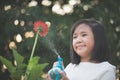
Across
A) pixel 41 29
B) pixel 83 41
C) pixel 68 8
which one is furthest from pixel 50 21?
pixel 83 41

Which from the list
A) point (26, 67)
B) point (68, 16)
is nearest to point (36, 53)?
point (68, 16)

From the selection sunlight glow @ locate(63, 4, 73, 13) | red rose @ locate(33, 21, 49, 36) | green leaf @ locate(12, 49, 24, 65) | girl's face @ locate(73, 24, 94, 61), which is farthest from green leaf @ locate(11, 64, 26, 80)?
sunlight glow @ locate(63, 4, 73, 13)

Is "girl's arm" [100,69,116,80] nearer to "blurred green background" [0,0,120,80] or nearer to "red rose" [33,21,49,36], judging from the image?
"red rose" [33,21,49,36]

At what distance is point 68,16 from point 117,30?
712mm

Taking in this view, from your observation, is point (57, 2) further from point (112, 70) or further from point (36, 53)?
point (112, 70)

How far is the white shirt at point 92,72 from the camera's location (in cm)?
309

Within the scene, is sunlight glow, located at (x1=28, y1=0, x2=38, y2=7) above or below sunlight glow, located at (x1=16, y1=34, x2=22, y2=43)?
above

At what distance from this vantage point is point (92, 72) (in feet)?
10.2

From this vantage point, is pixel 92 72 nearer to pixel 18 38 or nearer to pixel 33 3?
pixel 18 38

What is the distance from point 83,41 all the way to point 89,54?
9 cm

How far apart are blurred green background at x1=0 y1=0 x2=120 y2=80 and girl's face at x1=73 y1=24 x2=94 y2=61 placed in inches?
84.9

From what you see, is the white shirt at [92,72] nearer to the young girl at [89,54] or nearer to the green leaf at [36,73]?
the young girl at [89,54]

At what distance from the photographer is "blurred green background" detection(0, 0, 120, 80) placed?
5477 mm

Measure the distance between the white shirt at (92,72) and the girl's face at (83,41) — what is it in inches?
2.5
